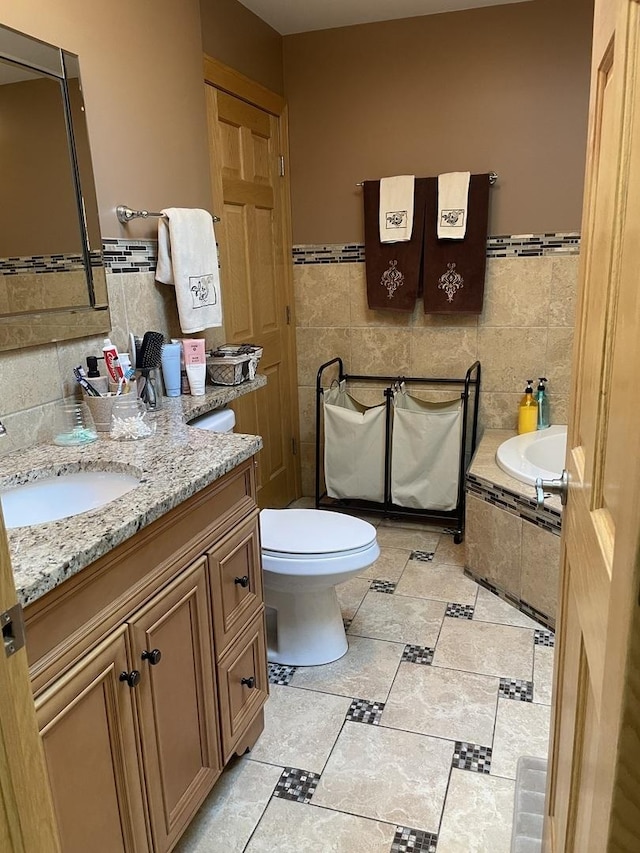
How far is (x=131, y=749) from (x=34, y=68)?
1.62m

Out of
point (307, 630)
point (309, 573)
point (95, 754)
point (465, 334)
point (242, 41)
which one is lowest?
point (307, 630)

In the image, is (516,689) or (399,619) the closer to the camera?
(516,689)

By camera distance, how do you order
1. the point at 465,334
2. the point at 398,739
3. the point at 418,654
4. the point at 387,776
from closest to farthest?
the point at 387,776
the point at 398,739
the point at 418,654
the point at 465,334

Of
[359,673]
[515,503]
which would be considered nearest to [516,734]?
[359,673]

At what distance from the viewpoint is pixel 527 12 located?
2.80m

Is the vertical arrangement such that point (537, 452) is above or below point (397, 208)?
below

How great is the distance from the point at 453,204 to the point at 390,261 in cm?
39

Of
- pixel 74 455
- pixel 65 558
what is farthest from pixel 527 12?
pixel 65 558

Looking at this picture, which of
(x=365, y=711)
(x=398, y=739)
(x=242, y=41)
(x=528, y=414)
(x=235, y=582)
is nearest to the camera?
(x=235, y=582)

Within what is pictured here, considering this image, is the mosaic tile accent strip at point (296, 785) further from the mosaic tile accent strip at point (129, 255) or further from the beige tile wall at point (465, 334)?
the beige tile wall at point (465, 334)

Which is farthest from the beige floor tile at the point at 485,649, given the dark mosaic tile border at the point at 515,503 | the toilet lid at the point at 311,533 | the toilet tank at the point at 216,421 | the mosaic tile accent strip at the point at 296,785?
the toilet tank at the point at 216,421

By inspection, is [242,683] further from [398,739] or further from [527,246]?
[527,246]

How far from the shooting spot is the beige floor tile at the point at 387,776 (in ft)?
5.28

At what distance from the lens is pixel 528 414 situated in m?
3.06
